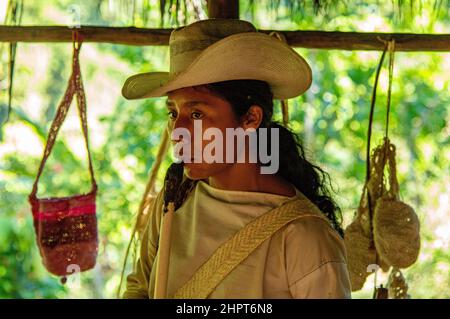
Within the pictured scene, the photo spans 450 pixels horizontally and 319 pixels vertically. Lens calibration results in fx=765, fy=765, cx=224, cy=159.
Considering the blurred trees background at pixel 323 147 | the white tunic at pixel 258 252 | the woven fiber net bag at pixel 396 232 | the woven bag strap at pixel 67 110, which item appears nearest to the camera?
the white tunic at pixel 258 252

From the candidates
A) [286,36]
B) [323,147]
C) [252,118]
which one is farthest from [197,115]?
[323,147]

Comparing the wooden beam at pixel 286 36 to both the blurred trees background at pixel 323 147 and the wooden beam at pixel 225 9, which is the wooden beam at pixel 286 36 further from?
the blurred trees background at pixel 323 147

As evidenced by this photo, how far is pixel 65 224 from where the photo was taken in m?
2.53

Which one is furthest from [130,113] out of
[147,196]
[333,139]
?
[147,196]

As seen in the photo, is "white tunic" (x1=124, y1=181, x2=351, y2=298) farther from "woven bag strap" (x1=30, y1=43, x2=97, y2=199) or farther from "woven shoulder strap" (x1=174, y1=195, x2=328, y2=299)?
"woven bag strap" (x1=30, y1=43, x2=97, y2=199)

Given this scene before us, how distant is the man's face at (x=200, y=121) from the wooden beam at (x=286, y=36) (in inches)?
25.7

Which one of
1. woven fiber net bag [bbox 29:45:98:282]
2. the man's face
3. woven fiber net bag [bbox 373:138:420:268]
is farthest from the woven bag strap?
woven fiber net bag [bbox 373:138:420:268]

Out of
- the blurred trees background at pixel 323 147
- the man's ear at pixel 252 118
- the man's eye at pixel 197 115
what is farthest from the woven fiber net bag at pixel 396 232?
the blurred trees background at pixel 323 147

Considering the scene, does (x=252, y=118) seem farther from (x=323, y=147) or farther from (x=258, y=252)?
(x=323, y=147)

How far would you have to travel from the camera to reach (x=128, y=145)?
5.25 metres

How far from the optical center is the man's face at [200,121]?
1.79 meters

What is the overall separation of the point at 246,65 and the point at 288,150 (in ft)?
0.97

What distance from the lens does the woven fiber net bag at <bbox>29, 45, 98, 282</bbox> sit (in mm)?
2496

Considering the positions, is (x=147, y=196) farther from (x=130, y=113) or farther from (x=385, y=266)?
(x=130, y=113)
